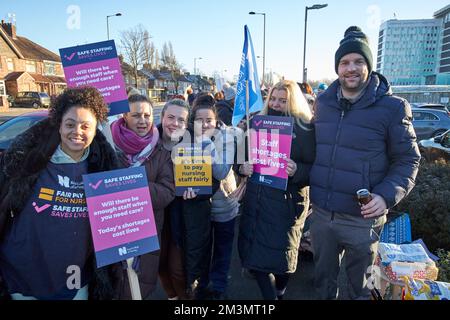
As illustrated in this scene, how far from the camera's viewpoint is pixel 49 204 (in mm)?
1809

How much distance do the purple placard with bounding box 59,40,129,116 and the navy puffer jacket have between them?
171 cm

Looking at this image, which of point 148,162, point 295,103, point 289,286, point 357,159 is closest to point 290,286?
point 289,286

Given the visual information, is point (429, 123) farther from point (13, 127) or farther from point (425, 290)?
point (13, 127)

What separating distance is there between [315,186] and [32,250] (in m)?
1.96

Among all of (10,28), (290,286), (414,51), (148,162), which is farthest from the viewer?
(414,51)

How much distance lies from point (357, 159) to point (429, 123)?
13.1 meters

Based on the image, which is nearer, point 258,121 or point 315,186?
point 315,186

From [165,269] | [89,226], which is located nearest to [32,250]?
[89,226]

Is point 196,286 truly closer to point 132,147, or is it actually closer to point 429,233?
point 132,147

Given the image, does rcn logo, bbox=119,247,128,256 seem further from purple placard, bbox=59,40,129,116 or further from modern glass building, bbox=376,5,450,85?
modern glass building, bbox=376,5,450,85

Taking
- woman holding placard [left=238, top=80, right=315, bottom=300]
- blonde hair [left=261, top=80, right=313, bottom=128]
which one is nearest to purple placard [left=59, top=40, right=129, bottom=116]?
woman holding placard [left=238, top=80, right=315, bottom=300]

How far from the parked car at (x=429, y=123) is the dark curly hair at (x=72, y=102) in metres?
13.8

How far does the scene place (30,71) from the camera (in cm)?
4225

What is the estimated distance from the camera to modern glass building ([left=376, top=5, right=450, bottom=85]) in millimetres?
42531
